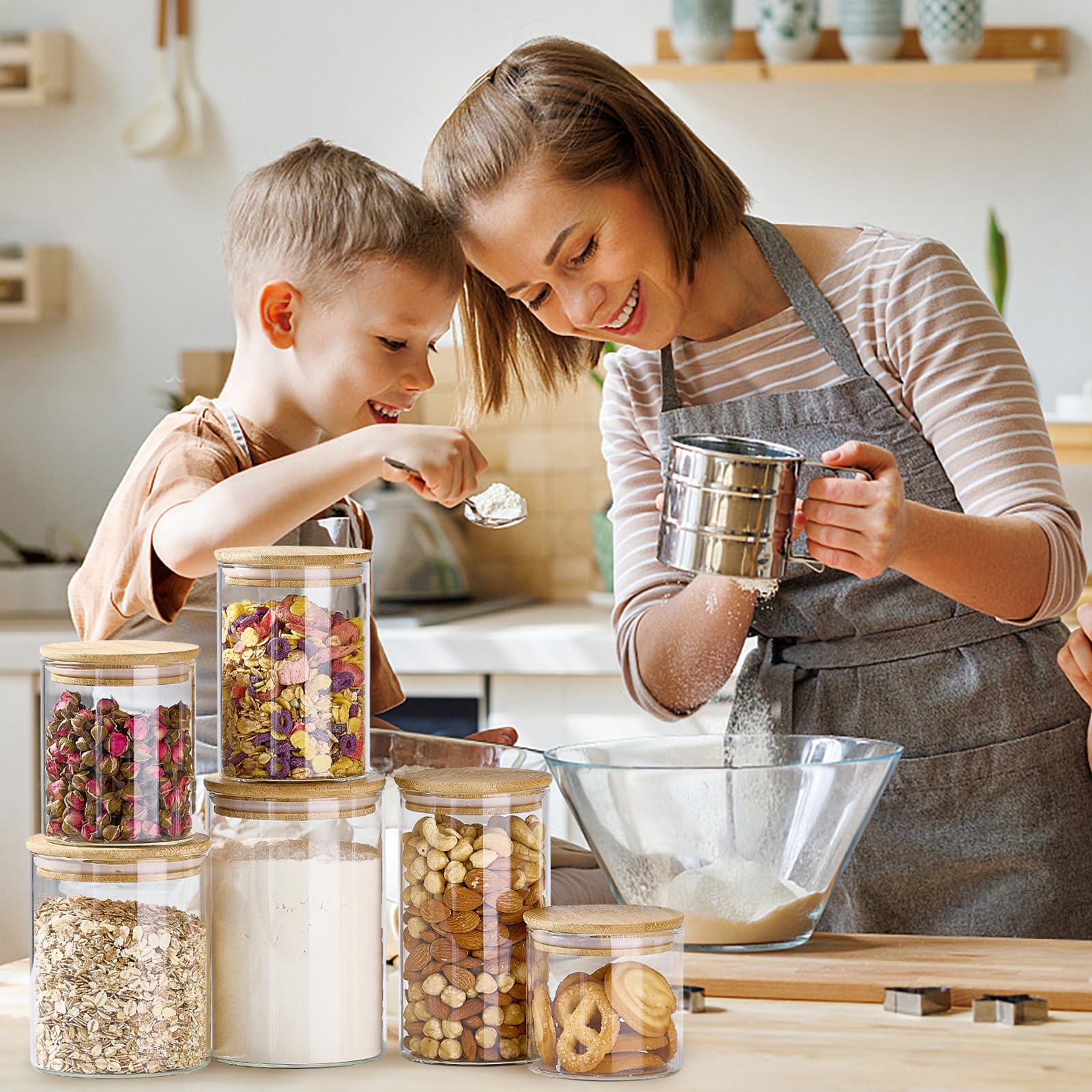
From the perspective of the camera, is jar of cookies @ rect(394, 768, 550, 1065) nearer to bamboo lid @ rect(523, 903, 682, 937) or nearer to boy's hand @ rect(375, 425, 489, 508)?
bamboo lid @ rect(523, 903, 682, 937)

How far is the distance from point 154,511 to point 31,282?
1971 mm

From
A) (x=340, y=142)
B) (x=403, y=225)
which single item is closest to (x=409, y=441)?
(x=403, y=225)

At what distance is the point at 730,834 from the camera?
105 cm

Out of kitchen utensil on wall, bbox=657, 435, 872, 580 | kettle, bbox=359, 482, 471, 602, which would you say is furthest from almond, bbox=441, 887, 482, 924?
kettle, bbox=359, 482, 471, 602

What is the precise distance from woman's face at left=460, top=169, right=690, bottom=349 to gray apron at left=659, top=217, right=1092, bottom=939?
115 mm

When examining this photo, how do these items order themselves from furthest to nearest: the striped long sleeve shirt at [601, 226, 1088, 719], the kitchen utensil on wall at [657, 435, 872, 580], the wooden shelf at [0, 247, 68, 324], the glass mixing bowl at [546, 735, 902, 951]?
1. the wooden shelf at [0, 247, 68, 324]
2. the striped long sleeve shirt at [601, 226, 1088, 719]
3. the glass mixing bowl at [546, 735, 902, 951]
4. the kitchen utensil on wall at [657, 435, 872, 580]

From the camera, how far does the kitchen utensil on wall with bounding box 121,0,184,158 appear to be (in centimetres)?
299

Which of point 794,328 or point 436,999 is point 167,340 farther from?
point 436,999

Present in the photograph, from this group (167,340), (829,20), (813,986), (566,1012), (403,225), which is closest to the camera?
(566,1012)

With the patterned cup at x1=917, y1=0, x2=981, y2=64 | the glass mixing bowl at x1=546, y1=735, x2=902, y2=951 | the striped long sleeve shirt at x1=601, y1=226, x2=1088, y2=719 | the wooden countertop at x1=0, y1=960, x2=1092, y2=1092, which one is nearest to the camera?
the wooden countertop at x1=0, y1=960, x2=1092, y2=1092

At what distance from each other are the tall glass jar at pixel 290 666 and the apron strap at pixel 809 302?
1.84ft

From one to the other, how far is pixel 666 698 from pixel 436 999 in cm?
52

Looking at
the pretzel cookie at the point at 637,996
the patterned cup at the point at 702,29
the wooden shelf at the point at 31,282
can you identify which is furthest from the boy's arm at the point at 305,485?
the wooden shelf at the point at 31,282

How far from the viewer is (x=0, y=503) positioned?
3.13 m
